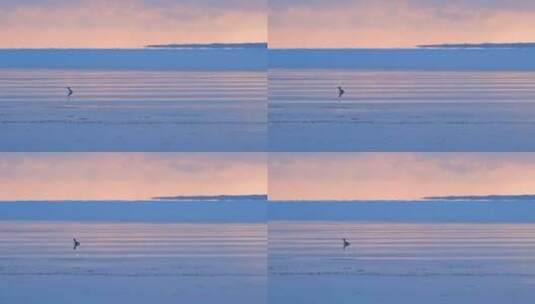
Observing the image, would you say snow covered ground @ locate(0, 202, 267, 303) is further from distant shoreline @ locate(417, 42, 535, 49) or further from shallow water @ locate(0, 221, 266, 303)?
distant shoreline @ locate(417, 42, 535, 49)

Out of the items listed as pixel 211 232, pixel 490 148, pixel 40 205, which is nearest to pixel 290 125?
pixel 211 232

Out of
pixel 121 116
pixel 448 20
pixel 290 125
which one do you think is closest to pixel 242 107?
pixel 290 125

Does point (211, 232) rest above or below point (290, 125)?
below

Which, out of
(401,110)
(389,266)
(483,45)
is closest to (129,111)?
(401,110)

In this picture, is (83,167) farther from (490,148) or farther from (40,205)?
(490,148)

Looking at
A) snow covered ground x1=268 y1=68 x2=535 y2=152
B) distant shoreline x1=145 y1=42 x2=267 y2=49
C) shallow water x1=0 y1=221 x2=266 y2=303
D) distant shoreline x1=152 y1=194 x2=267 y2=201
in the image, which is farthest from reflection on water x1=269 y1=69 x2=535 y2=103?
shallow water x1=0 y1=221 x2=266 y2=303

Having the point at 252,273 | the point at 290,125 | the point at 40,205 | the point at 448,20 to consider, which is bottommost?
the point at 252,273

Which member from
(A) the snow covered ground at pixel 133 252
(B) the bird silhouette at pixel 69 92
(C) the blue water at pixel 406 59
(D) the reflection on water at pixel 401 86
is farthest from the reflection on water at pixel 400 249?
(B) the bird silhouette at pixel 69 92
